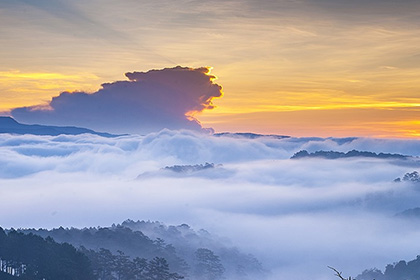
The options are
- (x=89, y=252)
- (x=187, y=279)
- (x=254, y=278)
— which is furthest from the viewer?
(x=254, y=278)

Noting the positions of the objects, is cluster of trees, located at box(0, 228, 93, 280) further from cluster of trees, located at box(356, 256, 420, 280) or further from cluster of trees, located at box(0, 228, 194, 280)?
cluster of trees, located at box(356, 256, 420, 280)

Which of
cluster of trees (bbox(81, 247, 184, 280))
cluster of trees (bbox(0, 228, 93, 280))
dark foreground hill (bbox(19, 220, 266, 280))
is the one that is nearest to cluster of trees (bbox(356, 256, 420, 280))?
dark foreground hill (bbox(19, 220, 266, 280))

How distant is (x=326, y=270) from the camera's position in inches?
6777

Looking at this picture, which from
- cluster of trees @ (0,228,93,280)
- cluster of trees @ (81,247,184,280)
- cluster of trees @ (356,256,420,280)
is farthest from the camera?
cluster of trees @ (356,256,420,280)

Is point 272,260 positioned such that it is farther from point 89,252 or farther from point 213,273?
point 89,252

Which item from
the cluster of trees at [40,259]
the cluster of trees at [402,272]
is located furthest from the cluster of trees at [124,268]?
the cluster of trees at [402,272]

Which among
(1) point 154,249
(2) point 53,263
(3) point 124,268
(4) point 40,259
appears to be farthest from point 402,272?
(4) point 40,259

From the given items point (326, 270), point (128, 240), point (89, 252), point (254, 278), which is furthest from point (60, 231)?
point (326, 270)

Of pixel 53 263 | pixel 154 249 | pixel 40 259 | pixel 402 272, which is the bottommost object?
pixel 53 263

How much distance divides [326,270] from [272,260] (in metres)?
23.0

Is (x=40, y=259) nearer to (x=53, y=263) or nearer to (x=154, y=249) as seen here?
(x=53, y=263)

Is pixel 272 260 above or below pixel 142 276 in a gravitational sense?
above

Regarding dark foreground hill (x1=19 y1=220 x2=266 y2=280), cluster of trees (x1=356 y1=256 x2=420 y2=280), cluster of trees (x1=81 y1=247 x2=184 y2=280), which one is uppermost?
dark foreground hill (x1=19 y1=220 x2=266 y2=280)

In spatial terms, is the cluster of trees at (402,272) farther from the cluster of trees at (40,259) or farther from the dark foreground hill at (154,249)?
the cluster of trees at (40,259)
